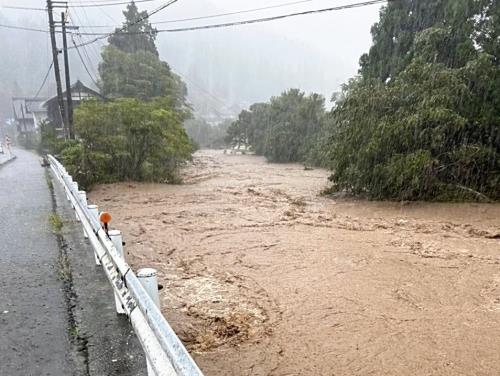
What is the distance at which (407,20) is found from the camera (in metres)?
18.2

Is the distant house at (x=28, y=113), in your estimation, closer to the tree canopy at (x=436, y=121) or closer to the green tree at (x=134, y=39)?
the green tree at (x=134, y=39)

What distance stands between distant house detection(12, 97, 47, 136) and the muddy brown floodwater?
49824 mm

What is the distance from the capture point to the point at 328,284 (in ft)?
22.0

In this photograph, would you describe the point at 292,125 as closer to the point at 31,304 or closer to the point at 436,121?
the point at 436,121

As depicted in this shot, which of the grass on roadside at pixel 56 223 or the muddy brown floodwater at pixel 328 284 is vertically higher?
the grass on roadside at pixel 56 223

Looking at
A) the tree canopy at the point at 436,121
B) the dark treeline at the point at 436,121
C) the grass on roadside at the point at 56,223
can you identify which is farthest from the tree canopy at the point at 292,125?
the grass on roadside at the point at 56,223

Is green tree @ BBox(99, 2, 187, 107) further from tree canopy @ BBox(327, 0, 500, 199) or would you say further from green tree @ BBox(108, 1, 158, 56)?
tree canopy @ BBox(327, 0, 500, 199)

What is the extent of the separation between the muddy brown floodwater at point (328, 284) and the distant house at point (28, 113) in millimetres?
49824

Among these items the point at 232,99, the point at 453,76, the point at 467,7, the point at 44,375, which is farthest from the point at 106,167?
the point at 232,99

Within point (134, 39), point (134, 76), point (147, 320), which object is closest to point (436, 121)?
point (147, 320)

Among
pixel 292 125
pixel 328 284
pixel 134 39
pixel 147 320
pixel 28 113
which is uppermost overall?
pixel 134 39

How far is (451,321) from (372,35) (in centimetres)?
1731

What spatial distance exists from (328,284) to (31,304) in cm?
428

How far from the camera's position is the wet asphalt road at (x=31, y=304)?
3.01 metres
